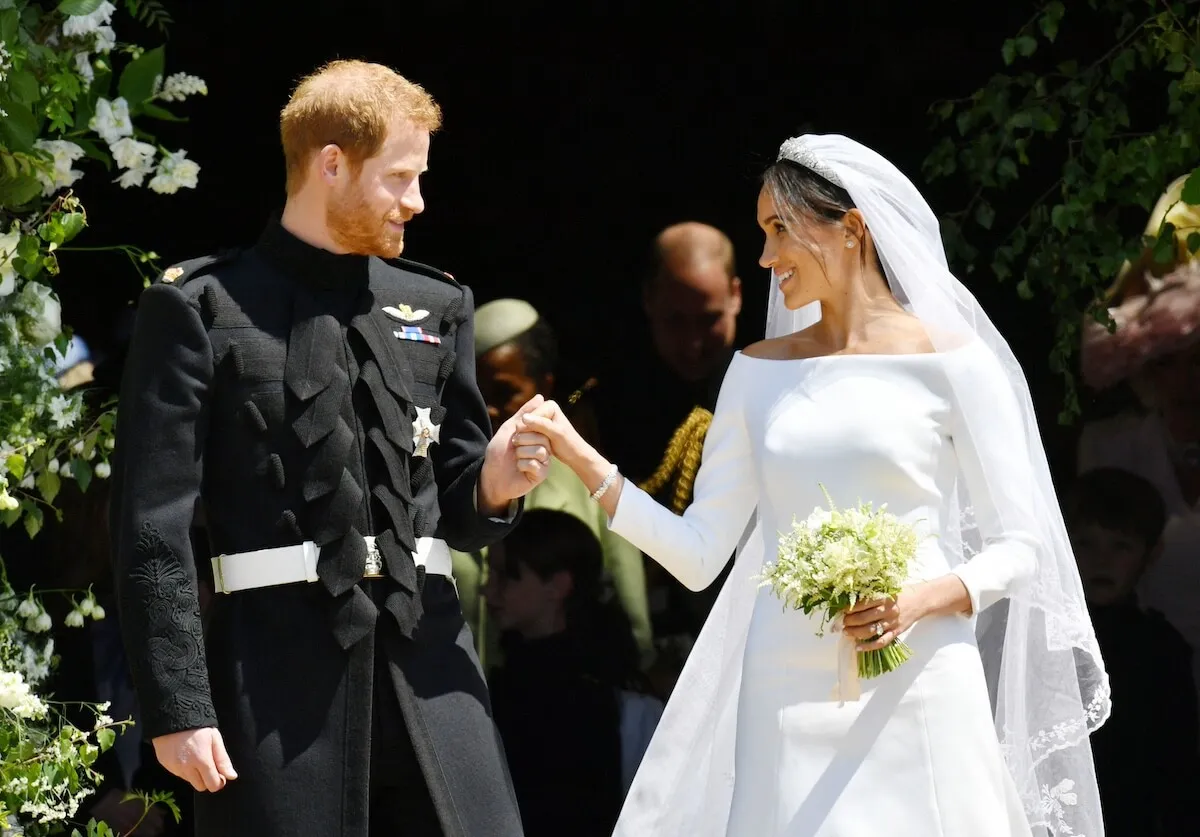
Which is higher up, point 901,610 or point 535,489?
point 535,489

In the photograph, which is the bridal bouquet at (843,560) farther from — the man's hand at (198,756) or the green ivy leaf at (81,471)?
the green ivy leaf at (81,471)

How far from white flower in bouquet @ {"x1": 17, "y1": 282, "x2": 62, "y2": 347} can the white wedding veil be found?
1.57 meters

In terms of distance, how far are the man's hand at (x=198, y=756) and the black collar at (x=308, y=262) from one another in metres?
0.84

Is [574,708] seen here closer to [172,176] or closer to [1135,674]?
[1135,674]

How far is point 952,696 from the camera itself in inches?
130

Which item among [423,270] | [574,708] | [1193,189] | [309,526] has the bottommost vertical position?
[574,708]

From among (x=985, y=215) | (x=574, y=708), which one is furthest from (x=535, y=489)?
(x=985, y=215)

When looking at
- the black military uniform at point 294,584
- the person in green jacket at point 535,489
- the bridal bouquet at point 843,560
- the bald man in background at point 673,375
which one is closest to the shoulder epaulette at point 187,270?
the black military uniform at point 294,584

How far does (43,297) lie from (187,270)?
0.85 m

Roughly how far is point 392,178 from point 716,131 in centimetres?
192

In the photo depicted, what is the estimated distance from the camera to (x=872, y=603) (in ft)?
10.5

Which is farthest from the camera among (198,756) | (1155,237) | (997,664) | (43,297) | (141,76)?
(1155,237)

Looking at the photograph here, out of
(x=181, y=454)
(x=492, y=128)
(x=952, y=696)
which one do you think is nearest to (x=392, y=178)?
(x=181, y=454)

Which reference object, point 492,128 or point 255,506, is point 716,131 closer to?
point 492,128
